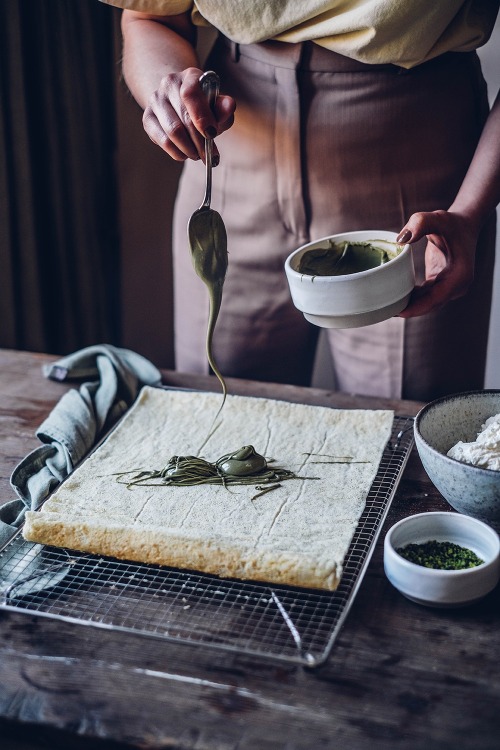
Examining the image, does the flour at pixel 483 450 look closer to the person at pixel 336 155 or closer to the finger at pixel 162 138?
the person at pixel 336 155

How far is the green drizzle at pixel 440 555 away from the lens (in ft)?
3.47

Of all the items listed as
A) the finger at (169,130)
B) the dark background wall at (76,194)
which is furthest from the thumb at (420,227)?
the dark background wall at (76,194)

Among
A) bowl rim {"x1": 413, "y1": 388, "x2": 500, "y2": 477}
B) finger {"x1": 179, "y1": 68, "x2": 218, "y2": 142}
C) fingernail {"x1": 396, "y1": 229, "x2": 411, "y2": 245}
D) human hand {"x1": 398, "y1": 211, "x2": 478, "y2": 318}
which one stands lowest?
bowl rim {"x1": 413, "y1": 388, "x2": 500, "y2": 477}

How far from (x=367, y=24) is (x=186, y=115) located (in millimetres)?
354

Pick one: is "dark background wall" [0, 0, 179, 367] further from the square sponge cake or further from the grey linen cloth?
the square sponge cake

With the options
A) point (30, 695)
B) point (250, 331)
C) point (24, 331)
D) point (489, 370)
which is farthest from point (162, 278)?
point (30, 695)

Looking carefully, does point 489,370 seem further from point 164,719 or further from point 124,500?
point 164,719

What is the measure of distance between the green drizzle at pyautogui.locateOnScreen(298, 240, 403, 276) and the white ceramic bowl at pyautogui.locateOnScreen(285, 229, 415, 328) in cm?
6

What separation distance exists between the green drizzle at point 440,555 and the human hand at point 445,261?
16.5 inches

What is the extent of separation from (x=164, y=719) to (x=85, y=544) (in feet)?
1.03

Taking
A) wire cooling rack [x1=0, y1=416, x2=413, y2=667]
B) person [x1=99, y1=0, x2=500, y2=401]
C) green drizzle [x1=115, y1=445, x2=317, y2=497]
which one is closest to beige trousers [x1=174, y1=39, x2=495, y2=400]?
person [x1=99, y1=0, x2=500, y2=401]

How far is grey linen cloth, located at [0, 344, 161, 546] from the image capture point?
1.31 meters

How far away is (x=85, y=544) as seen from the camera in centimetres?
115

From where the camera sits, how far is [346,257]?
1391 millimetres
